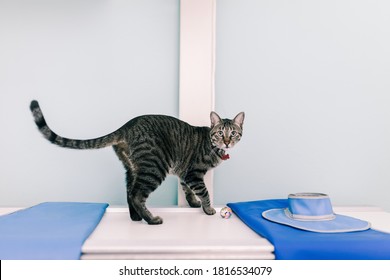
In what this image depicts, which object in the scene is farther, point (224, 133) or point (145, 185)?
point (224, 133)

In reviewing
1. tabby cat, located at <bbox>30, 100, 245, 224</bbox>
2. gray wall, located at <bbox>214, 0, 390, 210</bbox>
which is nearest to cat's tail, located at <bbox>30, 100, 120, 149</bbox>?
tabby cat, located at <bbox>30, 100, 245, 224</bbox>

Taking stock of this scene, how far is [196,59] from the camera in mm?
1456

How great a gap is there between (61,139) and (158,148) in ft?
1.17

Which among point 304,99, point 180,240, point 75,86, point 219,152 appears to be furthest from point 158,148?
point 304,99

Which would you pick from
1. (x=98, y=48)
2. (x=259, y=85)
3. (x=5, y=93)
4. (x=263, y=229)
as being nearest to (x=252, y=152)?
(x=259, y=85)

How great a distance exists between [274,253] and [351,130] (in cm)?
101

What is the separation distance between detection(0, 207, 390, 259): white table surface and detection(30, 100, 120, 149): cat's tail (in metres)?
0.29

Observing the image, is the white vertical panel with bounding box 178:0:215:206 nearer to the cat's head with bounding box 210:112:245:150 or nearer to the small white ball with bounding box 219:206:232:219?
the cat's head with bounding box 210:112:245:150

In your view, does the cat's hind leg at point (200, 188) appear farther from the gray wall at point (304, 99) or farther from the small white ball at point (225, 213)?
the gray wall at point (304, 99)

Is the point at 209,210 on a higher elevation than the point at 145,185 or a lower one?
lower

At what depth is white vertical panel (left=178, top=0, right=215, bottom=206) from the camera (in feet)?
4.75

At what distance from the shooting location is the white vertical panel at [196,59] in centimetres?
145

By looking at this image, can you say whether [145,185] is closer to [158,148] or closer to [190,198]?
[158,148]
